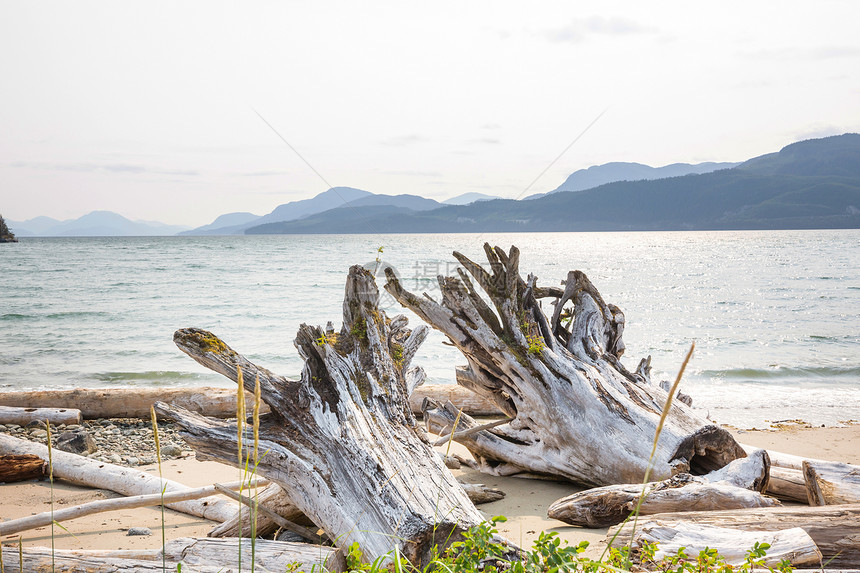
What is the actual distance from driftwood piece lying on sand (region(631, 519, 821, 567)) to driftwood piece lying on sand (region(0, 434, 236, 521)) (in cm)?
323

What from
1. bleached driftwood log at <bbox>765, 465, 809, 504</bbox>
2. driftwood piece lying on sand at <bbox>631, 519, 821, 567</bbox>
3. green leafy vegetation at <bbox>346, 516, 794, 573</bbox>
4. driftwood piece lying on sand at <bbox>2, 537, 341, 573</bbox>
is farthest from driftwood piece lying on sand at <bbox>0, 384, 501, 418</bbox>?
green leafy vegetation at <bbox>346, 516, 794, 573</bbox>

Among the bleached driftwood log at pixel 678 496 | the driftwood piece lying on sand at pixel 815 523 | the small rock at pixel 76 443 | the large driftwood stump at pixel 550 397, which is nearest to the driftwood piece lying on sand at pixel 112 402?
the small rock at pixel 76 443

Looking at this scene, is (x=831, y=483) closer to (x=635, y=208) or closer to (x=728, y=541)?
(x=728, y=541)

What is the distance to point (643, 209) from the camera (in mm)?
149875

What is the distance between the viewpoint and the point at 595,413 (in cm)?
489

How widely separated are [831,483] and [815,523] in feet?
3.57

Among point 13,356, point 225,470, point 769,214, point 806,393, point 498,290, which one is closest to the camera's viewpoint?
point 498,290

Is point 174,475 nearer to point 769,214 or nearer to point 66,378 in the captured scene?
point 66,378

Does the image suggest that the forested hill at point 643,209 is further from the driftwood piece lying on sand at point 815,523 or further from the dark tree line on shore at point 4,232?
the driftwood piece lying on sand at point 815,523

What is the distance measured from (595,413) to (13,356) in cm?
1370

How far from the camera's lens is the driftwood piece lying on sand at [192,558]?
2699 mm

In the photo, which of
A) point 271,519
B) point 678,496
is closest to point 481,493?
point 678,496

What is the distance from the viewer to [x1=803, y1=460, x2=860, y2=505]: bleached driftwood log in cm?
376

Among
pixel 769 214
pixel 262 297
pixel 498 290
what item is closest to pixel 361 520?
pixel 498 290
